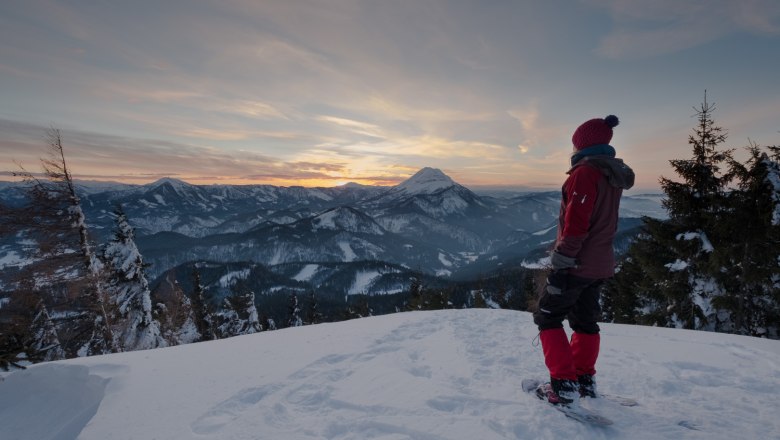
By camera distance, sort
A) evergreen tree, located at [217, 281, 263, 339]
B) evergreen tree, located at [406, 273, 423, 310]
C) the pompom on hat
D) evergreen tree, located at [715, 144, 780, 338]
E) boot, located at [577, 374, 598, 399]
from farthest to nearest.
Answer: evergreen tree, located at [406, 273, 423, 310], evergreen tree, located at [217, 281, 263, 339], evergreen tree, located at [715, 144, 780, 338], boot, located at [577, 374, 598, 399], the pompom on hat

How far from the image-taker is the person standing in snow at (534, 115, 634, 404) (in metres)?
3.04

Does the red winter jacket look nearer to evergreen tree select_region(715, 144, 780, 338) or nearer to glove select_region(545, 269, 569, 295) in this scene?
glove select_region(545, 269, 569, 295)

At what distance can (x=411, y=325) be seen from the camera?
20.6 ft

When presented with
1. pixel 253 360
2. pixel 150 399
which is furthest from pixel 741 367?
pixel 150 399

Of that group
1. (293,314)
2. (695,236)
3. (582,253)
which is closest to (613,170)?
(582,253)

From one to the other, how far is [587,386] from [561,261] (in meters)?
1.37

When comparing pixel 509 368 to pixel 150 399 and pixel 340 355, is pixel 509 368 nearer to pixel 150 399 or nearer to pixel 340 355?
pixel 340 355

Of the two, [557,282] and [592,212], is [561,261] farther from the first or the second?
[592,212]

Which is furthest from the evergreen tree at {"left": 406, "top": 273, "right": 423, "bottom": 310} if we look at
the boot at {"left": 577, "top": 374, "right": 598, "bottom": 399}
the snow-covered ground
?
the boot at {"left": 577, "top": 374, "right": 598, "bottom": 399}

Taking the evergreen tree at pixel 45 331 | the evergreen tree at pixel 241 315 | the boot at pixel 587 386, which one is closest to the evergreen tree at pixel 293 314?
the evergreen tree at pixel 241 315

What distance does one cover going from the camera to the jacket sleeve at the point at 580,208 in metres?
3.01

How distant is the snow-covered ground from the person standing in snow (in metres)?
0.33

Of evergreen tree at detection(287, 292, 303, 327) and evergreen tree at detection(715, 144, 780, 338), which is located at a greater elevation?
evergreen tree at detection(715, 144, 780, 338)

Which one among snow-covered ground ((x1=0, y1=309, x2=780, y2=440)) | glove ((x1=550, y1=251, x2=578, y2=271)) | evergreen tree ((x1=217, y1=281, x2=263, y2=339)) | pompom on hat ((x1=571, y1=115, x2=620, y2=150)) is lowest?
evergreen tree ((x1=217, y1=281, x2=263, y2=339))
